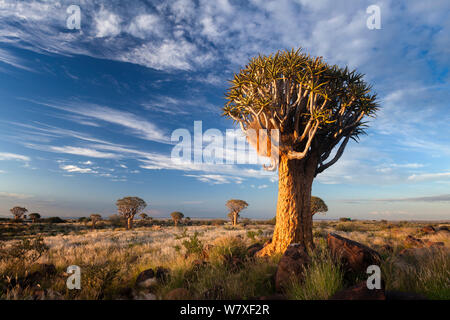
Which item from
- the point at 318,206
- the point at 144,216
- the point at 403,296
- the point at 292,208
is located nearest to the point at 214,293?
the point at 403,296

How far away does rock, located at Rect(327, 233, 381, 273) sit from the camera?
5.26 m

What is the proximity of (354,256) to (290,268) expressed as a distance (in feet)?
5.68

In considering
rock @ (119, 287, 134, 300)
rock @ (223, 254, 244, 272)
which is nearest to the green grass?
rock @ (223, 254, 244, 272)

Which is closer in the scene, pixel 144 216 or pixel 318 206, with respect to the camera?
pixel 318 206

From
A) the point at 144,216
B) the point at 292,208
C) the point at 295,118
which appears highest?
the point at 295,118

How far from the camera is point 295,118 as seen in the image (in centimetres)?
885

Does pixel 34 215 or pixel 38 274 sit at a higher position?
pixel 38 274

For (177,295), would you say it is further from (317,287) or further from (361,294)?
(361,294)

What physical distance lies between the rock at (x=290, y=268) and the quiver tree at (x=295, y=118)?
9.08ft

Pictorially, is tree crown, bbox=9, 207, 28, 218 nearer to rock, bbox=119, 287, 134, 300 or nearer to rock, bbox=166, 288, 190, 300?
rock, bbox=119, 287, 134, 300

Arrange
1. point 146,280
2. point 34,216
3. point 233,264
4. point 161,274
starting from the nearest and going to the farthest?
point 146,280
point 161,274
point 233,264
point 34,216
